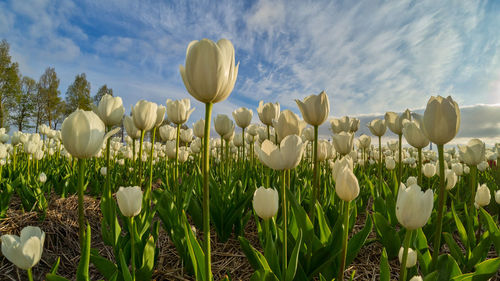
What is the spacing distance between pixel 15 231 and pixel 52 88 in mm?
40214

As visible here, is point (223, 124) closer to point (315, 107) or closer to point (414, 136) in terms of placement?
point (315, 107)

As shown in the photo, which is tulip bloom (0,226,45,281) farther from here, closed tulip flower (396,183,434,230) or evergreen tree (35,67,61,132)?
evergreen tree (35,67,61,132)

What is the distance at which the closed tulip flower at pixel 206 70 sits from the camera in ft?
3.34

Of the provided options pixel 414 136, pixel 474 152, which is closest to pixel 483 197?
pixel 474 152

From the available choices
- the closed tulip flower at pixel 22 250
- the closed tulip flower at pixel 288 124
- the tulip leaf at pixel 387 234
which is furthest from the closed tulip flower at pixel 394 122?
the closed tulip flower at pixel 22 250

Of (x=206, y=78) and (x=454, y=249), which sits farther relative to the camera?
(x=454, y=249)

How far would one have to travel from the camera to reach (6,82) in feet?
94.0

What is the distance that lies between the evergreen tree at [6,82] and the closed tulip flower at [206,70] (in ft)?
120

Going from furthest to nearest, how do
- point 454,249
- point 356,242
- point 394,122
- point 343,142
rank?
point 394,122 < point 343,142 < point 454,249 < point 356,242

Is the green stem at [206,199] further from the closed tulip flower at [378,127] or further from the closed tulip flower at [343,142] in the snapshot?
the closed tulip flower at [378,127]

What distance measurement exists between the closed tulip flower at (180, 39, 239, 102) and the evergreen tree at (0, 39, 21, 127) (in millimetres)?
36677

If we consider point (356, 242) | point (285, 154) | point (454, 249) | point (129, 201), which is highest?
point (285, 154)

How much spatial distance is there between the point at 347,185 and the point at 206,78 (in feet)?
2.54

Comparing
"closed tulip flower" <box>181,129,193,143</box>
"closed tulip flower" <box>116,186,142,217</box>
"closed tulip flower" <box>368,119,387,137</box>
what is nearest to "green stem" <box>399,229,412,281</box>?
"closed tulip flower" <box>116,186,142,217</box>
